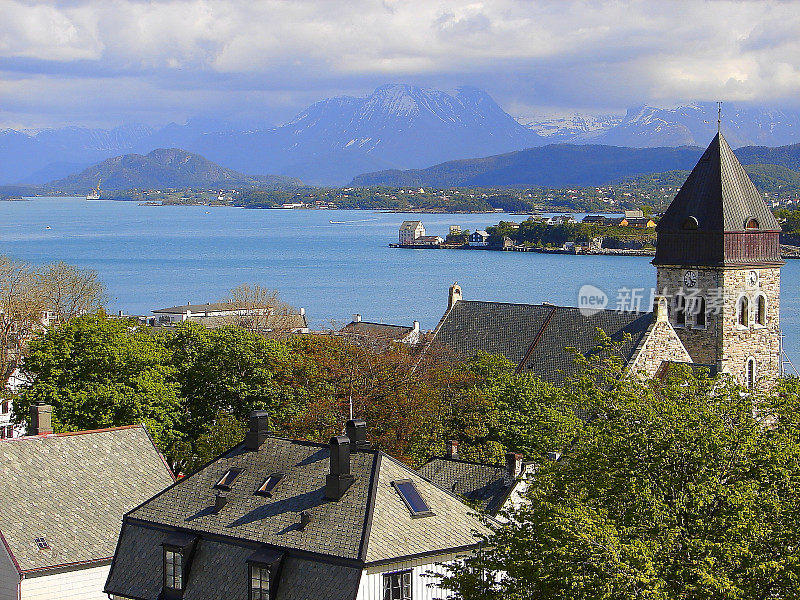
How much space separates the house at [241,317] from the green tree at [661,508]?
1663 inches

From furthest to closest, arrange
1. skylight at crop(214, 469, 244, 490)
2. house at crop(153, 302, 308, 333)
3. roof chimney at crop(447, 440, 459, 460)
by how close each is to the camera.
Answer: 1. house at crop(153, 302, 308, 333)
2. roof chimney at crop(447, 440, 459, 460)
3. skylight at crop(214, 469, 244, 490)

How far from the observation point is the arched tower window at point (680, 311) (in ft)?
133

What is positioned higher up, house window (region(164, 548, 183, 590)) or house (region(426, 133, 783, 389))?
house (region(426, 133, 783, 389))

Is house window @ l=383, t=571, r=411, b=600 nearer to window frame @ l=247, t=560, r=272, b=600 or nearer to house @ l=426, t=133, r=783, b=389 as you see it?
window frame @ l=247, t=560, r=272, b=600

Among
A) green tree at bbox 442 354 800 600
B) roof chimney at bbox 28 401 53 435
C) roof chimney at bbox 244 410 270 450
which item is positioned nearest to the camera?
green tree at bbox 442 354 800 600

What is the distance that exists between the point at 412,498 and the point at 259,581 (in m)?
3.14

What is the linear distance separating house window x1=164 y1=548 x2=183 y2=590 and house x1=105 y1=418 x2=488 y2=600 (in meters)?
0.02

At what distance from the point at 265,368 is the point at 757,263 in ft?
57.4

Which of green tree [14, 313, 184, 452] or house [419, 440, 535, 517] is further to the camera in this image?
green tree [14, 313, 184, 452]

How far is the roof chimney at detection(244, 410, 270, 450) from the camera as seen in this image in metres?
22.5

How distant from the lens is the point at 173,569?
68.9 feet

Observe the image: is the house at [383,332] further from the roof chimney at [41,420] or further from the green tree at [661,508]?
the green tree at [661,508]

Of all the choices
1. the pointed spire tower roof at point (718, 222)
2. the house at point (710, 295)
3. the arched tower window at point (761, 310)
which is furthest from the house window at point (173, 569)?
the arched tower window at point (761, 310)

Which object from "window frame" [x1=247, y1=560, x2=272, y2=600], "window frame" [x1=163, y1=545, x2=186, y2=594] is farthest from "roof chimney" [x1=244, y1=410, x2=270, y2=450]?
"window frame" [x1=247, y1=560, x2=272, y2=600]
